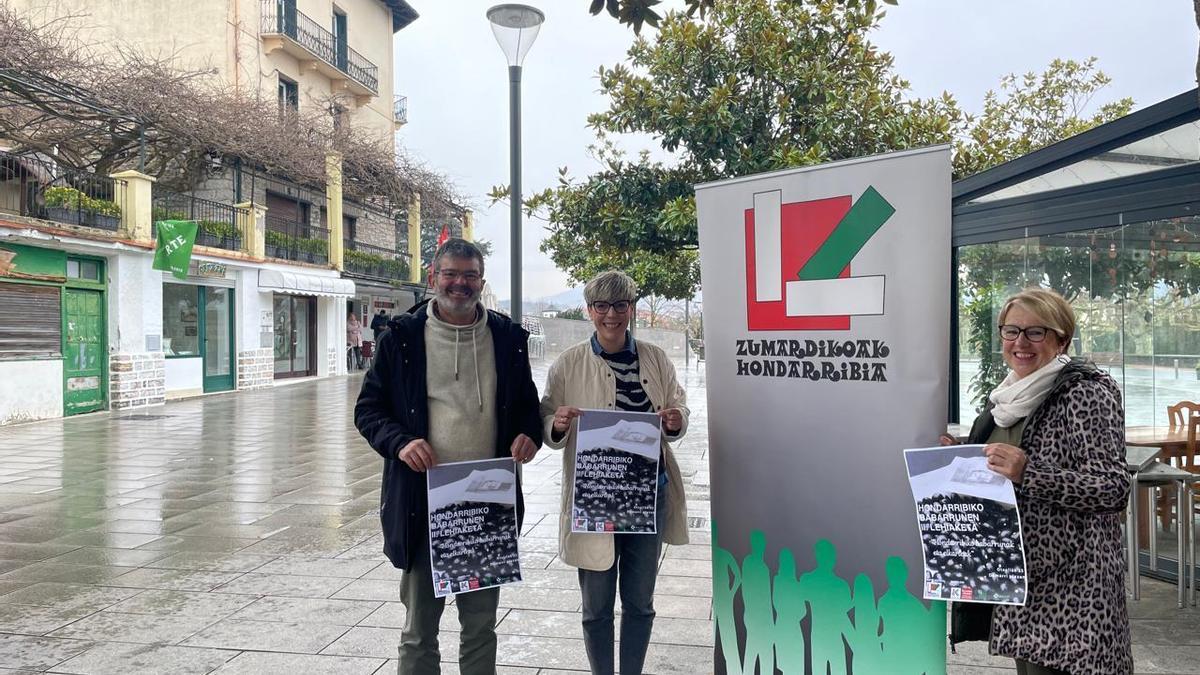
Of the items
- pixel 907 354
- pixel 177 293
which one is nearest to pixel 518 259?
pixel 907 354

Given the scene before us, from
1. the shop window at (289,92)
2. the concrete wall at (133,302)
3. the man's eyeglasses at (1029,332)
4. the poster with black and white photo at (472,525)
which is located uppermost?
the shop window at (289,92)

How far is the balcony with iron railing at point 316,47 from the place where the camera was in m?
22.1

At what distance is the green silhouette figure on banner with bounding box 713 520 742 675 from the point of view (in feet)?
9.14

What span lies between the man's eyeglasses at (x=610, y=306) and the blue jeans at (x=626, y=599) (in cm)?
70

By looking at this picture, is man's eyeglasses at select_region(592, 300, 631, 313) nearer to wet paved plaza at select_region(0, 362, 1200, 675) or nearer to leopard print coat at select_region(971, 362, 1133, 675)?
leopard print coat at select_region(971, 362, 1133, 675)

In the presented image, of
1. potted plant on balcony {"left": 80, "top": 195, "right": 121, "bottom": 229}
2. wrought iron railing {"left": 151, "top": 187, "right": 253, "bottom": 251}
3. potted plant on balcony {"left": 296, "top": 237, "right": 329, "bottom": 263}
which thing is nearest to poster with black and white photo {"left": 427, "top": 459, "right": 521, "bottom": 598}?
potted plant on balcony {"left": 80, "top": 195, "right": 121, "bottom": 229}

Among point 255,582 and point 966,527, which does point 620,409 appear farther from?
point 255,582

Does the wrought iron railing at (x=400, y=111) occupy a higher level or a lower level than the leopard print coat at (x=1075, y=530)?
higher

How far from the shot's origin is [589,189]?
9062 mm

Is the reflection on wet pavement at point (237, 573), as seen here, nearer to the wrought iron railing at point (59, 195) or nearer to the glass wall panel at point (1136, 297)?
the glass wall panel at point (1136, 297)

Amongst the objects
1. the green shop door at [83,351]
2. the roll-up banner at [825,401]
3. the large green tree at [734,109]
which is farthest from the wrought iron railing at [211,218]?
the roll-up banner at [825,401]

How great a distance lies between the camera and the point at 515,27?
5508 mm

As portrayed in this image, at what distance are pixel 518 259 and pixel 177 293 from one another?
1466cm

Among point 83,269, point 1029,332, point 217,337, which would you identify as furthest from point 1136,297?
point 217,337
